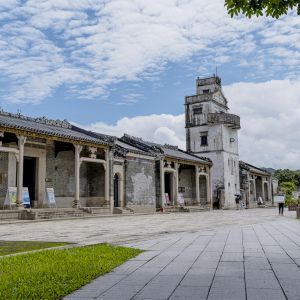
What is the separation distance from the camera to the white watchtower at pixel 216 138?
4620 centimetres

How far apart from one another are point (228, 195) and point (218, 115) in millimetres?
9035

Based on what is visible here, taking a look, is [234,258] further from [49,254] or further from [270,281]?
[49,254]

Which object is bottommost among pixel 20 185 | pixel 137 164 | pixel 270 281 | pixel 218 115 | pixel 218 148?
pixel 270 281

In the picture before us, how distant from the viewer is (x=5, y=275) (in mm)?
5535

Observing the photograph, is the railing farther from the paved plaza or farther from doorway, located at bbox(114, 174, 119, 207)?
the paved plaza

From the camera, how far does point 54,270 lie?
19.5ft

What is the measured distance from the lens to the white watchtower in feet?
152

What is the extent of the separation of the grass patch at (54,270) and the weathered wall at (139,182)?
2212 cm

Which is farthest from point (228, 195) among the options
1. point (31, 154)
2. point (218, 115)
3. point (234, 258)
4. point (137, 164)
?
point (234, 258)

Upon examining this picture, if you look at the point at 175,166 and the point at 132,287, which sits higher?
the point at 175,166

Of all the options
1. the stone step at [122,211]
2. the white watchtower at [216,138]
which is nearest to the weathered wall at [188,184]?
the white watchtower at [216,138]

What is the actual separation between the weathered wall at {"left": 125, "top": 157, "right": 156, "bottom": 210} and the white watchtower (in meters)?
14.8

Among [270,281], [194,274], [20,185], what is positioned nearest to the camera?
[270,281]

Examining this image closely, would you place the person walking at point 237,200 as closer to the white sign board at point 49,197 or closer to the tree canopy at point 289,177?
the white sign board at point 49,197
